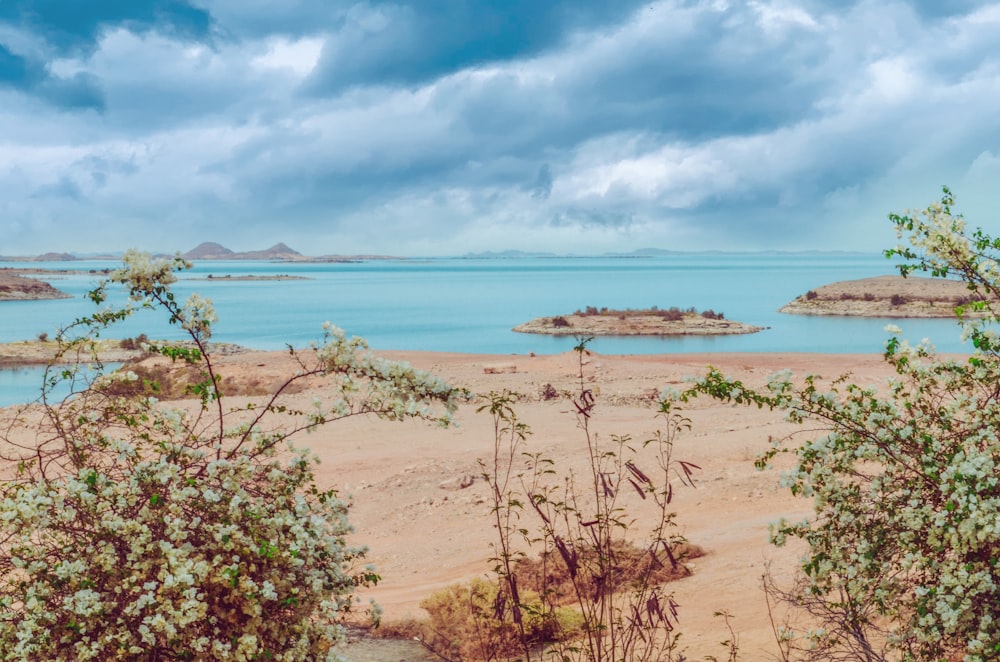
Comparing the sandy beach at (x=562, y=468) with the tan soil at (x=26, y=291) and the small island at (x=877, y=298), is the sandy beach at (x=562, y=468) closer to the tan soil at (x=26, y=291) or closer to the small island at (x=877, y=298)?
the small island at (x=877, y=298)

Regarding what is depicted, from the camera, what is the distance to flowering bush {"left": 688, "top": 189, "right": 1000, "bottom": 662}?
4762 millimetres

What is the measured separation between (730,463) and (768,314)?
2583 inches

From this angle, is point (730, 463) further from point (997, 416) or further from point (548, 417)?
point (997, 416)

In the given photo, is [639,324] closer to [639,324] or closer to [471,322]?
[639,324]

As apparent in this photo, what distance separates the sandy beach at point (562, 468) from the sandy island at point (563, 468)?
0.03 metres

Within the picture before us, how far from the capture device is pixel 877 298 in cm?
7712

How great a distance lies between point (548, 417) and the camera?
2377 centimetres

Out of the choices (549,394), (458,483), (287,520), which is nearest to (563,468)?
(458,483)

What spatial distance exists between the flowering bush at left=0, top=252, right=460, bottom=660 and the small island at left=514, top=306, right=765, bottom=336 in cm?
5366

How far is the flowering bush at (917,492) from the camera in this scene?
4.76m

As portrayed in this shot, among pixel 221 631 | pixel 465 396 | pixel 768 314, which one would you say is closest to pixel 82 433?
pixel 221 631

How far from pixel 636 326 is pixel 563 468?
149ft

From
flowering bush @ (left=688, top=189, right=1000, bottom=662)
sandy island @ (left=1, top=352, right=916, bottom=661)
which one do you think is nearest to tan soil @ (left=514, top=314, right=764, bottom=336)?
sandy island @ (left=1, top=352, right=916, bottom=661)

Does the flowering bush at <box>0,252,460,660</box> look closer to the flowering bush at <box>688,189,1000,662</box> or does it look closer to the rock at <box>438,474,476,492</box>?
the flowering bush at <box>688,189,1000,662</box>
